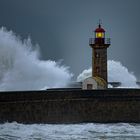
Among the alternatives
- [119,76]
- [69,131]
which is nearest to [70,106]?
[69,131]

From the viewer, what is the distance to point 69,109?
53.8ft

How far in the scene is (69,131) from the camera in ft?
49.9

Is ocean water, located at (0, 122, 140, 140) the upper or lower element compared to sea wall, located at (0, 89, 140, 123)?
lower

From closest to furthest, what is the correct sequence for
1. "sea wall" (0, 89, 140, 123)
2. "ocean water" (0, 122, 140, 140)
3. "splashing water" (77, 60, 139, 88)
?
"ocean water" (0, 122, 140, 140) < "sea wall" (0, 89, 140, 123) < "splashing water" (77, 60, 139, 88)

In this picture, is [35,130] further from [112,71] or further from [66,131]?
[112,71]

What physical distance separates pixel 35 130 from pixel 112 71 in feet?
53.5

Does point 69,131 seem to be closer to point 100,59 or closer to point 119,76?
point 100,59

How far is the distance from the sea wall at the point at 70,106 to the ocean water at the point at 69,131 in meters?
0.27

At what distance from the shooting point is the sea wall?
1591 cm

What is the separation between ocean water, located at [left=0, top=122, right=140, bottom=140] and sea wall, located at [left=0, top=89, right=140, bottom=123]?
27cm

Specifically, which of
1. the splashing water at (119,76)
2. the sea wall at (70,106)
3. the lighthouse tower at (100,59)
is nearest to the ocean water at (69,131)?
the sea wall at (70,106)

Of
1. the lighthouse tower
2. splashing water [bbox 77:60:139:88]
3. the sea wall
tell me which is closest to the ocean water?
the sea wall

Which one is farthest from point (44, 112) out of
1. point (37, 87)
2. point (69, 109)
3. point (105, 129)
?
point (37, 87)

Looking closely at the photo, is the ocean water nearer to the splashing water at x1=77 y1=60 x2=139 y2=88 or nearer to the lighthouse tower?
the lighthouse tower
